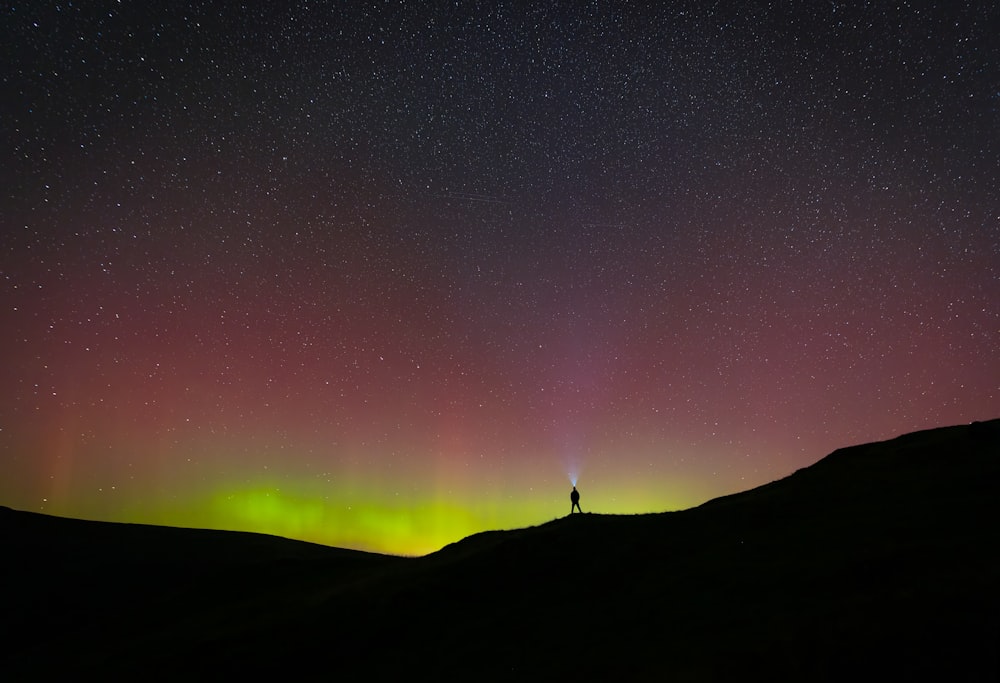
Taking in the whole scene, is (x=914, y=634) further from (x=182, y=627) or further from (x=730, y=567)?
(x=182, y=627)

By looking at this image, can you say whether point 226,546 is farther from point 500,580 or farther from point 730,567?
point 730,567

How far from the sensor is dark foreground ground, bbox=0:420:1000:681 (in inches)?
434

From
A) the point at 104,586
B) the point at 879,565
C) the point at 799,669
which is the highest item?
the point at 104,586

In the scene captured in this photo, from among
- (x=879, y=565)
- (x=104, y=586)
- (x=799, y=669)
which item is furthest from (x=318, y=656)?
(x=104, y=586)

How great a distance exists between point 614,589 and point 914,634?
911 cm

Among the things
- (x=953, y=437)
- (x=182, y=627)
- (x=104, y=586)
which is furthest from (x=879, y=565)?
(x=104, y=586)

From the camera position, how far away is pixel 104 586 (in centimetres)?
4203

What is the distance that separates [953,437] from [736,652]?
70.0 feet

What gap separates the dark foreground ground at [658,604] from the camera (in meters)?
11.0

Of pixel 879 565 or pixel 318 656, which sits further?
pixel 318 656

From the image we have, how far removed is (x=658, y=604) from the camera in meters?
15.9

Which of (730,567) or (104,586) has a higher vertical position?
(104,586)

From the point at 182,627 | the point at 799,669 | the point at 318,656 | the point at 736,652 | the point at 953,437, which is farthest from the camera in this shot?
the point at 182,627

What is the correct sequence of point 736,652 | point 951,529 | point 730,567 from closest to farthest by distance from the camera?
point 736,652 → point 951,529 → point 730,567
